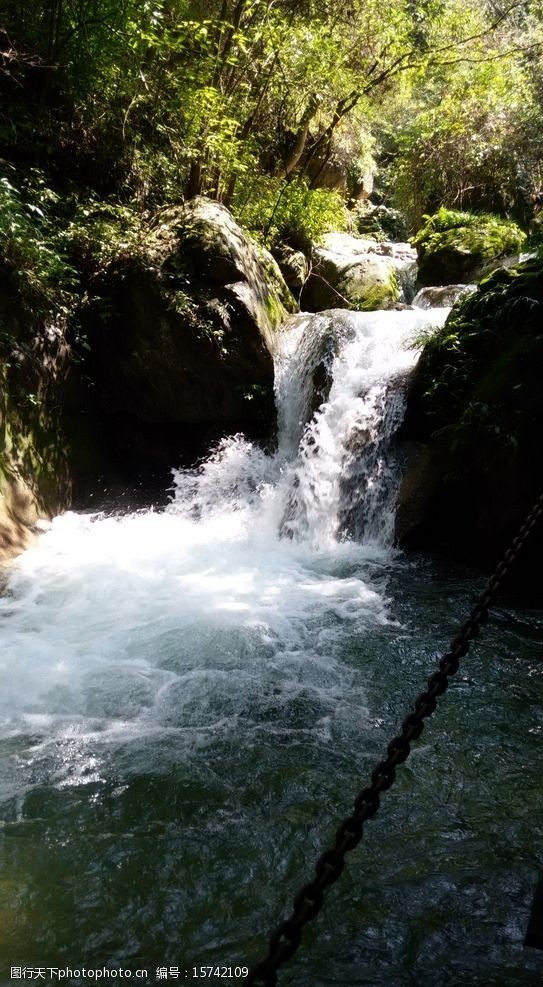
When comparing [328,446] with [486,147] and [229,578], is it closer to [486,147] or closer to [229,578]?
[229,578]

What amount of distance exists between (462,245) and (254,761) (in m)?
12.2

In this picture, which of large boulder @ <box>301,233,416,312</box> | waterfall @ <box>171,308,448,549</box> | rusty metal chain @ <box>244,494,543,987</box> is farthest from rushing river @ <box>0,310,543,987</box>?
large boulder @ <box>301,233,416,312</box>

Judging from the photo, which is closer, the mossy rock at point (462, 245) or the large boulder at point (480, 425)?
the large boulder at point (480, 425)

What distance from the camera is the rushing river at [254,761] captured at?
2.28 meters

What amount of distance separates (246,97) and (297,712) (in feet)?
37.5

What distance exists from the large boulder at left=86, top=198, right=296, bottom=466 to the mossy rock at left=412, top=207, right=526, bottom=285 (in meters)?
5.69

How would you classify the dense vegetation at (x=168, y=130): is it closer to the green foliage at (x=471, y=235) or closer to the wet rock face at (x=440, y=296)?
the green foliage at (x=471, y=235)

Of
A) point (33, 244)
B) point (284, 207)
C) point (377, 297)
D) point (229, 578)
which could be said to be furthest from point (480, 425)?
point (284, 207)

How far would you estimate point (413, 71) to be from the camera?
35.2ft

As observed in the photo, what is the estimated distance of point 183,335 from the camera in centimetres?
822

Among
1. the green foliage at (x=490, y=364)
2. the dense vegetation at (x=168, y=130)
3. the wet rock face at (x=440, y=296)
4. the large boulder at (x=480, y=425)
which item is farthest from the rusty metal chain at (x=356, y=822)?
the wet rock face at (x=440, y=296)

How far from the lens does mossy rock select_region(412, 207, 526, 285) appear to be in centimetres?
1220

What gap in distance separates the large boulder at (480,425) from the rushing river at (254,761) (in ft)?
1.95

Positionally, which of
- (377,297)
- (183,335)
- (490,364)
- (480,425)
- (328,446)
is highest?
(377,297)
